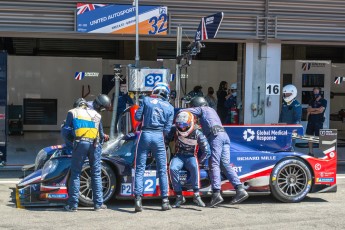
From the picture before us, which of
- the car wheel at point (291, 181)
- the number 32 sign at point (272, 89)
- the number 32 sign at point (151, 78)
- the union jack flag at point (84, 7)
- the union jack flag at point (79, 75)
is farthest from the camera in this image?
the union jack flag at point (79, 75)

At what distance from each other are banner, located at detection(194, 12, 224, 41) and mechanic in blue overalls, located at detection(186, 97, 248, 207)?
2268 mm

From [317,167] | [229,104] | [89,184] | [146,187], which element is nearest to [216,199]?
[146,187]

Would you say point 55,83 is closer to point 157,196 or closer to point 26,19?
point 26,19

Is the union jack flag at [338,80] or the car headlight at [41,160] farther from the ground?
the union jack flag at [338,80]

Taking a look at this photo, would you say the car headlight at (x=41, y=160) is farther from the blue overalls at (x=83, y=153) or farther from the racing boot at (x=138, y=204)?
the racing boot at (x=138, y=204)

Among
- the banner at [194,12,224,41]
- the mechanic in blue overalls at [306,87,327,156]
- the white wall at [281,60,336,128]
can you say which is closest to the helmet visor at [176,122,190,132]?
the banner at [194,12,224,41]

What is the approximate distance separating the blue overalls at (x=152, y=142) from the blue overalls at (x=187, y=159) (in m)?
0.18

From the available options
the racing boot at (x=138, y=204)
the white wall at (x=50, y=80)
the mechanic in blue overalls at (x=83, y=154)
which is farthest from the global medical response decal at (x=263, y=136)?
the white wall at (x=50, y=80)

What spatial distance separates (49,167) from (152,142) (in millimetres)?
1457

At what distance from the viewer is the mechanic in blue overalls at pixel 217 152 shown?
304 inches

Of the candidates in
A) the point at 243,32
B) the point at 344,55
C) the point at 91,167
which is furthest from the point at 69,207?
the point at 344,55

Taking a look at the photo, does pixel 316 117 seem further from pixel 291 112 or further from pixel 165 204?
pixel 165 204

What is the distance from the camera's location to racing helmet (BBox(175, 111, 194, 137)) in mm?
7664

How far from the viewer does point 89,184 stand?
7.70 metres
